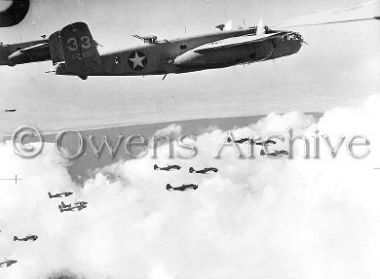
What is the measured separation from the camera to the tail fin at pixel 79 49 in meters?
7.66

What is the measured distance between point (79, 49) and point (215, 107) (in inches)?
109

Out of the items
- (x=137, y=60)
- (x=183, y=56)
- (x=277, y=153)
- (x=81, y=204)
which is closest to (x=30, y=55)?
(x=137, y=60)

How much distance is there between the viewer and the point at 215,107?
880 centimetres

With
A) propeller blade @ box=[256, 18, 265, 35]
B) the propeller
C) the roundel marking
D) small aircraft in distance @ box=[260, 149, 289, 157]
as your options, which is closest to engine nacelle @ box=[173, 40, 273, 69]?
Answer: propeller blade @ box=[256, 18, 265, 35]

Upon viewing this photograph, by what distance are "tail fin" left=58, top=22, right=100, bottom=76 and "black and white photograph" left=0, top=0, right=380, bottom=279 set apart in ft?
0.06

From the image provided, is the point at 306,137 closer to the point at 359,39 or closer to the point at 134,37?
the point at 359,39

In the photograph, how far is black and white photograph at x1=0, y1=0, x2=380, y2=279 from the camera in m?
8.12

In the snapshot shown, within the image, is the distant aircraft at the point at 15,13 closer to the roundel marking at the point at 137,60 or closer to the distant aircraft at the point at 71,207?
the roundel marking at the point at 137,60

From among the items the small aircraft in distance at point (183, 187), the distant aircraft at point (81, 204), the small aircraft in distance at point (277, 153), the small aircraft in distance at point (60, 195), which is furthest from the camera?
the distant aircraft at point (81, 204)

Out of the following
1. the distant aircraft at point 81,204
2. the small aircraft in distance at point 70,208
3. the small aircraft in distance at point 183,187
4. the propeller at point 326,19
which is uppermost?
the propeller at point 326,19

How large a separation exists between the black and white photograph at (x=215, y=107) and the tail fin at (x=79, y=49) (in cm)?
2

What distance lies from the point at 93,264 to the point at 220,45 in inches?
311

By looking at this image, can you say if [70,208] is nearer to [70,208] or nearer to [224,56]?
[70,208]

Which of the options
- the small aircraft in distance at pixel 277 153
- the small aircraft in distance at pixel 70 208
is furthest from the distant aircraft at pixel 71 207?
the small aircraft in distance at pixel 277 153
